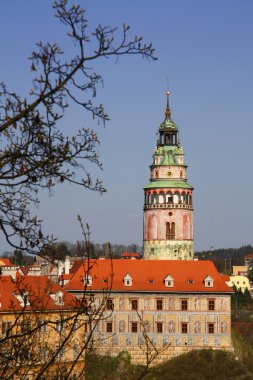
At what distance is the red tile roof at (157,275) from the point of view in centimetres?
6178

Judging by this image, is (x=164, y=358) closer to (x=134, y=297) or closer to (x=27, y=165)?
(x=134, y=297)

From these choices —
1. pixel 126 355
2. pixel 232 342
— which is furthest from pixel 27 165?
pixel 232 342

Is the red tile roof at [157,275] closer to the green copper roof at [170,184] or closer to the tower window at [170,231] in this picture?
the tower window at [170,231]

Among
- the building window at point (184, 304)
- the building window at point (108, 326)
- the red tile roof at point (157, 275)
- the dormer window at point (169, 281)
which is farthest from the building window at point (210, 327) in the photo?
the building window at point (108, 326)

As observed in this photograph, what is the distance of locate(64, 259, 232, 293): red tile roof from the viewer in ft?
203

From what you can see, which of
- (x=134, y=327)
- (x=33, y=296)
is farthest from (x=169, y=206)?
(x=33, y=296)

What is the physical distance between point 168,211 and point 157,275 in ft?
59.8

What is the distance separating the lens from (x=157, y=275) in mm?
63000

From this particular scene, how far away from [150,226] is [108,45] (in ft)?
237

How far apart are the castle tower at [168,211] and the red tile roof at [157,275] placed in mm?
15094

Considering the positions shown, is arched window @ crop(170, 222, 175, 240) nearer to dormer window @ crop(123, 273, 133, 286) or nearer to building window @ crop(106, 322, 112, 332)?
dormer window @ crop(123, 273, 133, 286)

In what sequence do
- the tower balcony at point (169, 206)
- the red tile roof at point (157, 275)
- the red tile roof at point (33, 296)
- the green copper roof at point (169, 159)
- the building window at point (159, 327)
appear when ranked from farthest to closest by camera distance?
1. the green copper roof at point (169, 159)
2. the tower balcony at point (169, 206)
3. the red tile roof at point (157, 275)
4. the building window at point (159, 327)
5. the red tile roof at point (33, 296)

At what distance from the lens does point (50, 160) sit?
30.5ft

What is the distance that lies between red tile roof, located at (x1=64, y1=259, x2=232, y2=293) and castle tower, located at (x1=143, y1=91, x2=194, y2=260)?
15094 mm
